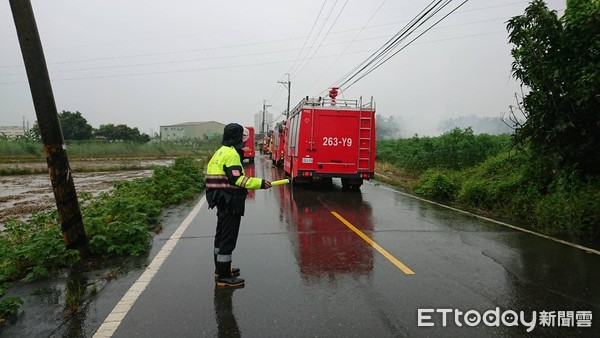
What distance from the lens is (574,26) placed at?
747 cm

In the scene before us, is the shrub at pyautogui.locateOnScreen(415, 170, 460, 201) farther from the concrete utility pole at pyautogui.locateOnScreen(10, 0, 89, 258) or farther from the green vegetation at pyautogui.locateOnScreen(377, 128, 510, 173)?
the concrete utility pole at pyautogui.locateOnScreen(10, 0, 89, 258)

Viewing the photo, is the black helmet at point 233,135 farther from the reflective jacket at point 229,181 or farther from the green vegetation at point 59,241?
the green vegetation at point 59,241

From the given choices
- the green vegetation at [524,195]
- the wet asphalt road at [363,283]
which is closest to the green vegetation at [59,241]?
the wet asphalt road at [363,283]

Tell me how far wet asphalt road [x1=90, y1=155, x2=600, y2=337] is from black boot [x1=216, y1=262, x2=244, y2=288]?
0.11 meters

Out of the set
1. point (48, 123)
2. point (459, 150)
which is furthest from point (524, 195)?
point (459, 150)

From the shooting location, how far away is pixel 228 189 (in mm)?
4426

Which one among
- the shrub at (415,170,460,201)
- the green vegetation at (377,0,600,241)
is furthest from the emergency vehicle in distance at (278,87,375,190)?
the green vegetation at (377,0,600,241)

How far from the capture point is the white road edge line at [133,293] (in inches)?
132

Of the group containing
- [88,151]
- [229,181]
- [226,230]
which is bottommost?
[88,151]

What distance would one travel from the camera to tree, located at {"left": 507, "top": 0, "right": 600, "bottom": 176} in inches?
287

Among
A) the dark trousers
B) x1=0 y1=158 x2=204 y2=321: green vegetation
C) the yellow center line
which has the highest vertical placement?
the dark trousers

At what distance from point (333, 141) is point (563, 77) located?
6375 mm

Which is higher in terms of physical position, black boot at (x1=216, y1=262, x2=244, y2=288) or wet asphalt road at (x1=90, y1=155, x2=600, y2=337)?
black boot at (x1=216, y1=262, x2=244, y2=288)

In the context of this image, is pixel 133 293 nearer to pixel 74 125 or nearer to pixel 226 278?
pixel 226 278
